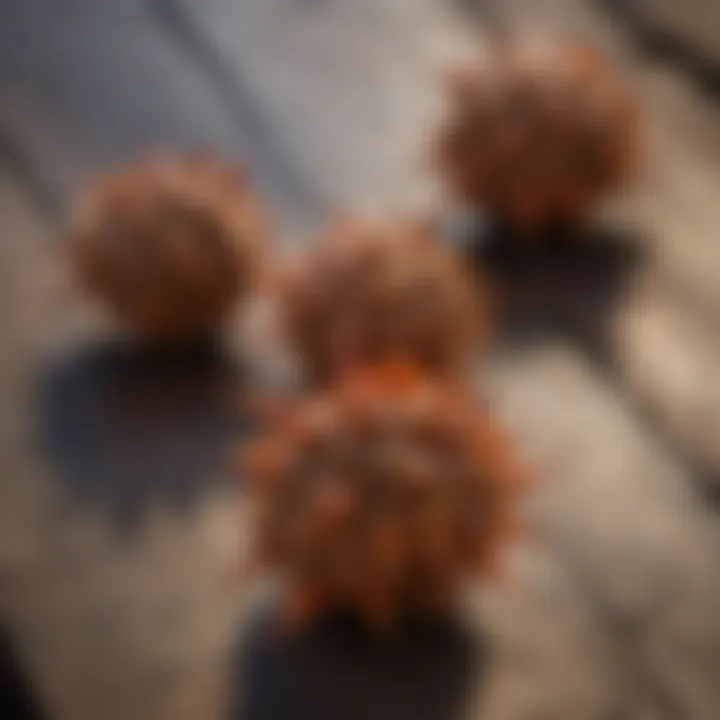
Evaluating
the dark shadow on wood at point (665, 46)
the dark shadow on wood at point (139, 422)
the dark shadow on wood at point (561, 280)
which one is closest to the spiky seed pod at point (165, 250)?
the dark shadow on wood at point (139, 422)

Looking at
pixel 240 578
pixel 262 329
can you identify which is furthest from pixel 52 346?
pixel 240 578

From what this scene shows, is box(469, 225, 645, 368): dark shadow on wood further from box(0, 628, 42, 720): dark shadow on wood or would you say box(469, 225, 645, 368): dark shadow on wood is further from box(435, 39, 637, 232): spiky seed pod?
box(0, 628, 42, 720): dark shadow on wood

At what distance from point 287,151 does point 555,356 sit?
1.01 ft

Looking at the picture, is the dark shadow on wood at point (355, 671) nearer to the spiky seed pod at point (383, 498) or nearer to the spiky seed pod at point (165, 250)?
the spiky seed pod at point (383, 498)

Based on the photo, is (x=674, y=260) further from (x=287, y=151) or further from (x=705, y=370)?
(x=287, y=151)

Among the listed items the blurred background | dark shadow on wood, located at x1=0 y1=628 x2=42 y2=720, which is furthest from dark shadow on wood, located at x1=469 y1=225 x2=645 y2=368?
dark shadow on wood, located at x1=0 y1=628 x2=42 y2=720

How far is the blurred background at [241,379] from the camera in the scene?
2.44 feet

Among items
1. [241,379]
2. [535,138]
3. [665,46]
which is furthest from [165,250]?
[665,46]

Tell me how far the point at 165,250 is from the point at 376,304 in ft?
0.39

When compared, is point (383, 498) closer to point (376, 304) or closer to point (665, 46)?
point (376, 304)

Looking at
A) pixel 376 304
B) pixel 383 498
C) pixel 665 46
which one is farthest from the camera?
pixel 665 46

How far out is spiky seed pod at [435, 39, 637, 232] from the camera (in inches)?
39.8

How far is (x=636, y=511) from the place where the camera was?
0.83 meters

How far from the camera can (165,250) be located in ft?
2.95
